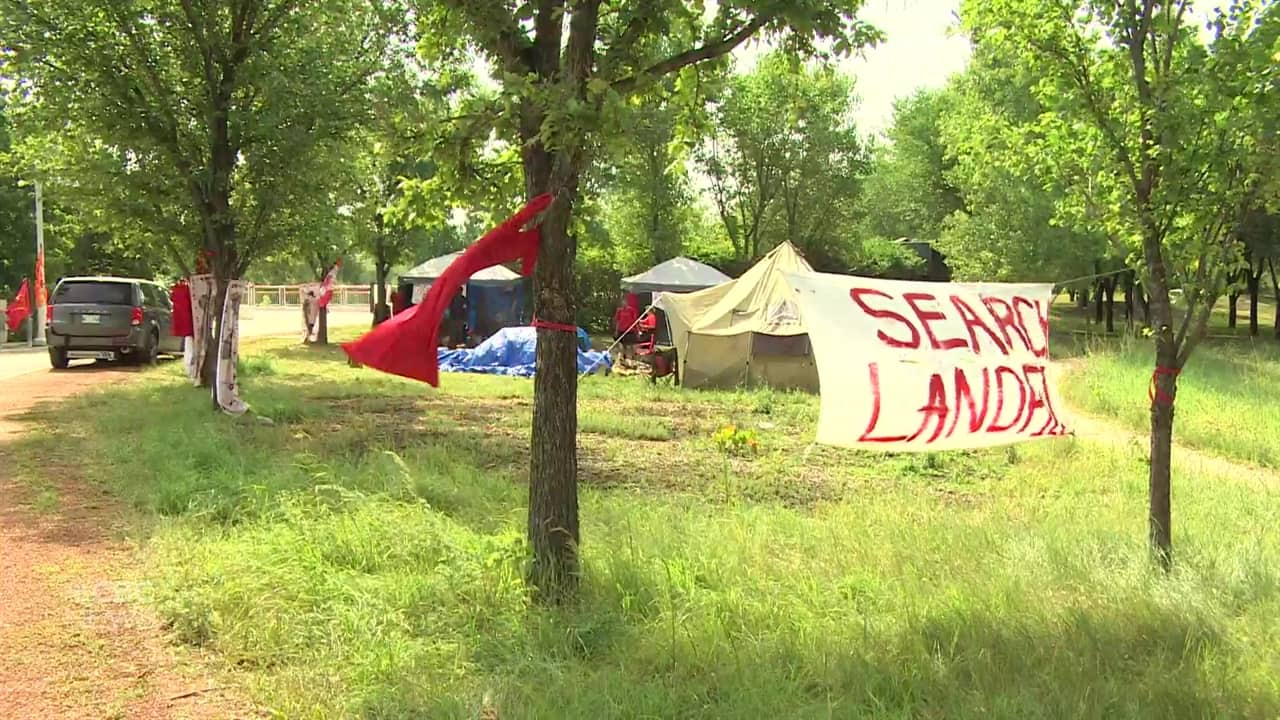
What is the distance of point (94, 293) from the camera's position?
18312mm

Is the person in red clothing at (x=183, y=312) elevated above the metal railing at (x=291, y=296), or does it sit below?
below

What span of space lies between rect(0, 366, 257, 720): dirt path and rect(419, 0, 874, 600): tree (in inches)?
67.4

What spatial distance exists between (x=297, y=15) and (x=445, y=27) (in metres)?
8.31

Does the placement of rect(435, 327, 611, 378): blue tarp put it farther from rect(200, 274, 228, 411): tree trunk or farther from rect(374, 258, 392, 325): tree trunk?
rect(374, 258, 392, 325): tree trunk

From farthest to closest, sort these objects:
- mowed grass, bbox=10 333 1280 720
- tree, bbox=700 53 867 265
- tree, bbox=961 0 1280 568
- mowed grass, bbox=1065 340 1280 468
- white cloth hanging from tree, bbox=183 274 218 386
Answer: tree, bbox=700 53 867 265, white cloth hanging from tree, bbox=183 274 218 386, mowed grass, bbox=1065 340 1280 468, tree, bbox=961 0 1280 568, mowed grass, bbox=10 333 1280 720

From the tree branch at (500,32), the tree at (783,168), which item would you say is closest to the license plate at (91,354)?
the tree branch at (500,32)

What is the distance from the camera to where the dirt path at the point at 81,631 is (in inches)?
151

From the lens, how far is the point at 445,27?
5297mm

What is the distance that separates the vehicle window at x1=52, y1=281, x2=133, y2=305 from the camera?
18.1 meters

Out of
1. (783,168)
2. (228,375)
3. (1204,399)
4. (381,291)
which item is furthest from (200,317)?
(783,168)

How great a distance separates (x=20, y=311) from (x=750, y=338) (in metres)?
22.8

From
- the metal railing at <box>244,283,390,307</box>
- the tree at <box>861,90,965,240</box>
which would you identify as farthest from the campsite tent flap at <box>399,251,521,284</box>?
the metal railing at <box>244,283,390,307</box>

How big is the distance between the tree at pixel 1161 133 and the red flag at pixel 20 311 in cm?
2950

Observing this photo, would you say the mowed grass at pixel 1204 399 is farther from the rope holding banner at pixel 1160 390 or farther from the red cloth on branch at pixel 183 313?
the red cloth on branch at pixel 183 313
